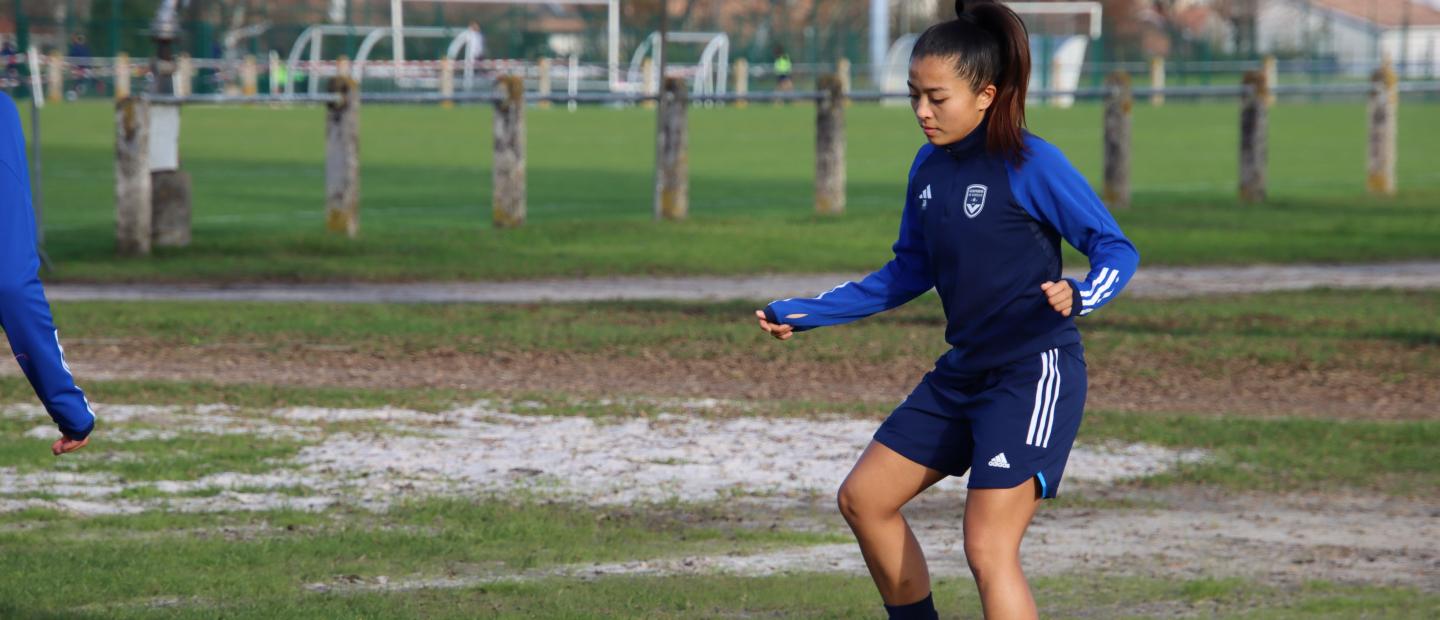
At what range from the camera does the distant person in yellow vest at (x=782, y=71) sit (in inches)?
2115

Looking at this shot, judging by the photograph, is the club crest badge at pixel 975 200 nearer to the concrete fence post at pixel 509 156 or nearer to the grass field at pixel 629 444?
the grass field at pixel 629 444

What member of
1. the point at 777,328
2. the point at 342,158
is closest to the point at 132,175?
the point at 342,158

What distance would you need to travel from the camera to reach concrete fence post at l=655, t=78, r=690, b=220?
19312mm

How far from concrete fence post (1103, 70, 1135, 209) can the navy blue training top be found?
1732 centimetres

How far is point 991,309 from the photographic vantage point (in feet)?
15.0

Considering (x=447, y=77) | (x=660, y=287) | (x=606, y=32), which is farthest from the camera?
(x=606, y=32)

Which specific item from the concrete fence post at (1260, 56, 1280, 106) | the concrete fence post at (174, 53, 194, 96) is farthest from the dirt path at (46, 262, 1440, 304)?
the concrete fence post at (174, 53, 194, 96)

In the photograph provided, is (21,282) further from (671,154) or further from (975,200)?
(671,154)

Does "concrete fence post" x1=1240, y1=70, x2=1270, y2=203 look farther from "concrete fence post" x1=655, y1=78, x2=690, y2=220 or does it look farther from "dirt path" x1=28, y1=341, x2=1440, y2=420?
"dirt path" x1=28, y1=341, x2=1440, y2=420

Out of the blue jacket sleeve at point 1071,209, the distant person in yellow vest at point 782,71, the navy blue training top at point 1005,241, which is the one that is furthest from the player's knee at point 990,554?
the distant person in yellow vest at point 782,71

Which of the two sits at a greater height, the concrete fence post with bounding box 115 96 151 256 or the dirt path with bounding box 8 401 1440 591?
the concrete fence post with bounding box 115 96 151 256

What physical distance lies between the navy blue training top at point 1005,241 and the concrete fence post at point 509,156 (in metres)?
13.8

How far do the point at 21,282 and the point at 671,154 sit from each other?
615 inches

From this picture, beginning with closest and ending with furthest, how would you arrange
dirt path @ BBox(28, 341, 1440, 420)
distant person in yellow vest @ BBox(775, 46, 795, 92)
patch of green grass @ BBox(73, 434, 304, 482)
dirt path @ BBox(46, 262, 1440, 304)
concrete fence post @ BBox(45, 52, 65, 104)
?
patch of green grass @ BBox(73, 434, 304, 482) < dirt path @ BBox(28, 341, 1440, 420) < dirt path @ BBox(46, 262, 1440, 304) < concrete fence post @ BBox(45, 52, 65, 104) < distant person in yellow vest @ BBox(775, 46, 795, 92)
